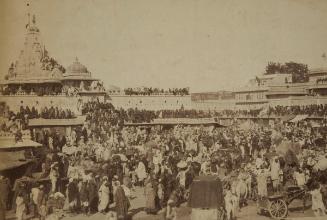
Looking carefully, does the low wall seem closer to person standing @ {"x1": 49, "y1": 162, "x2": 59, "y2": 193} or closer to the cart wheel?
person standing @ {"x1": 49, "y1": 162, "x2": 59, "y2": 193}

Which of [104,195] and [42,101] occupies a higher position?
[42,101]

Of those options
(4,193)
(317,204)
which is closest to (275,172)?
(317,204)

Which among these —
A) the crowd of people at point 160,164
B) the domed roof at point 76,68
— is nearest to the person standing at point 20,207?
the crowd of people at point 160,164

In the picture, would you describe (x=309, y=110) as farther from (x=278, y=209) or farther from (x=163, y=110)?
(x=163, y=110)

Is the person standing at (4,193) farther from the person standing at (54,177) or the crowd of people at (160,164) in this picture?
the person standing at (54,177)

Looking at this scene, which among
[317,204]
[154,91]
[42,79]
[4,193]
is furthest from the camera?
[317,204]

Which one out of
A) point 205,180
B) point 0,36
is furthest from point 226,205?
point 0,36
